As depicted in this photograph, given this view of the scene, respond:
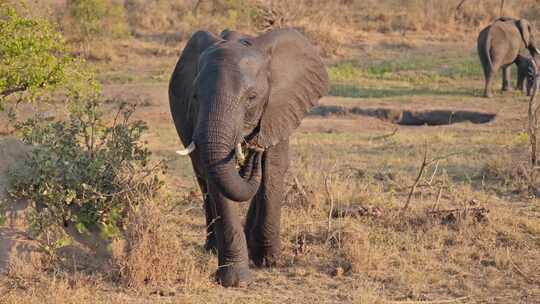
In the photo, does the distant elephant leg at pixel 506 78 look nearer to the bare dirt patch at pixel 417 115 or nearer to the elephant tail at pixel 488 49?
the elephant tail at pixel 488 49

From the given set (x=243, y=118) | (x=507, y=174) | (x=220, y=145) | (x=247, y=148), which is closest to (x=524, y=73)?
(x=507, y=174)

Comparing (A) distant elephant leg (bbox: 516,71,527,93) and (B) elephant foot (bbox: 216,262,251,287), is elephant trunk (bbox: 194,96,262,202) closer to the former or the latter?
(B) elephant foot (bbox: 216,262,251,287)

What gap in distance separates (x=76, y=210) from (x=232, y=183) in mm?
1739

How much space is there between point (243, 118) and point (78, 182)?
1.63m

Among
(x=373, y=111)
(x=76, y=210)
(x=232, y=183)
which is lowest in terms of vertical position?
(x=373, y=111)

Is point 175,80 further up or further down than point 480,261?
further up

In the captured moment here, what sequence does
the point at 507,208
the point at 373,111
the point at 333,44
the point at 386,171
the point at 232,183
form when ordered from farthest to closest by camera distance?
the point at 333,44
the point at 373,111
the point at 386,171
the point at 507,208
the point at 232,183

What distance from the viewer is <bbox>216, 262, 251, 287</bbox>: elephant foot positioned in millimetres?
5910

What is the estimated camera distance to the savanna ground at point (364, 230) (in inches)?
228

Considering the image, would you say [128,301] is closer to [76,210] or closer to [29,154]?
[76,210]

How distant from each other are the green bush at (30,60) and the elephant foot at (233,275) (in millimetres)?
3110

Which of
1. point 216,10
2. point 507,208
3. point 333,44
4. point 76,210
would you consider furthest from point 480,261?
point 216,10

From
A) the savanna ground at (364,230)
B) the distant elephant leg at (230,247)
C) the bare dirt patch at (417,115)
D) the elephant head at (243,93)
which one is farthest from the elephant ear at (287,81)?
the bare dirt patch at (417,115)

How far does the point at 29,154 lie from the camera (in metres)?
6.67
